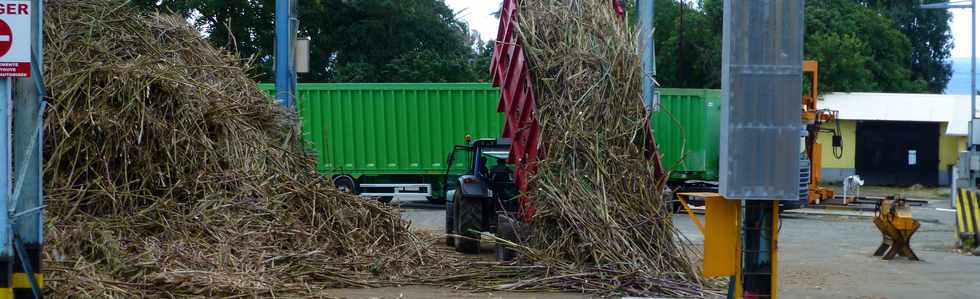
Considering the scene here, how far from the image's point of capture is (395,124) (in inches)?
1003

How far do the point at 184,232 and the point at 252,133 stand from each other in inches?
80.1

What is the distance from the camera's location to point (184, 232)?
33.4 ft

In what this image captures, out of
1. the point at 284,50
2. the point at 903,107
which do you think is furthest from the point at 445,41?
the point at 284,50

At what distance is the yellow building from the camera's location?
42688 mm

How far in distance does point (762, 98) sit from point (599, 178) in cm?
414

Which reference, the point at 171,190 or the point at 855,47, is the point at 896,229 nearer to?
the point at 171,190

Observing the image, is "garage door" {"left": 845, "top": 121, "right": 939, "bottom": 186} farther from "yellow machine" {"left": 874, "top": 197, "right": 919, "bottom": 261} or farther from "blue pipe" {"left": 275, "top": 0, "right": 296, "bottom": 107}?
"blue pipe" {"left": 275, "top": 0, "right": 296, "bottom": 107}

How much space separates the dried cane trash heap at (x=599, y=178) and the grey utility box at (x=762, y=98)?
3623mm

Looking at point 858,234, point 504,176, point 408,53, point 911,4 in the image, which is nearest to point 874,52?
point 911,4

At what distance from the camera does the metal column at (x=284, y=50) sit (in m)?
14.4

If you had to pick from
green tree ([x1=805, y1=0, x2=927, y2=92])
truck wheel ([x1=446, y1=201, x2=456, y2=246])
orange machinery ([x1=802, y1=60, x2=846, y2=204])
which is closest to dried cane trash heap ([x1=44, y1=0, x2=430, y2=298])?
truck wheel ([x1=446, y1=201, x2=456, y2=246])

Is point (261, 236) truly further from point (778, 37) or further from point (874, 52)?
point (874, 52)

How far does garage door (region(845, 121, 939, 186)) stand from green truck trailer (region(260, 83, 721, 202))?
65.3 feet

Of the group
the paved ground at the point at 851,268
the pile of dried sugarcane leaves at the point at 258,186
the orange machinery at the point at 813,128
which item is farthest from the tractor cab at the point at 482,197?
the orange machinery at the point at 813,128
